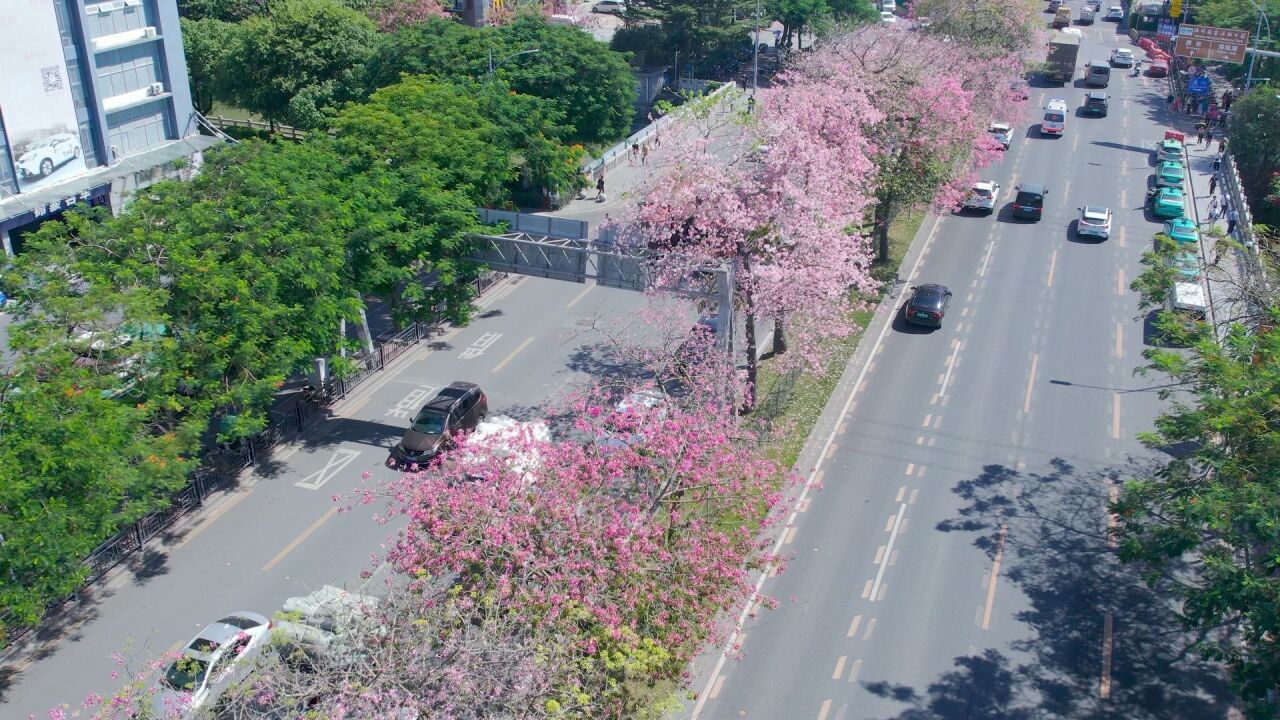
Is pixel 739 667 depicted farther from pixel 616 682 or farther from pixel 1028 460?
pixel 1028 460

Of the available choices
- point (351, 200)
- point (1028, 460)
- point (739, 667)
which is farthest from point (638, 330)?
point (739, 667)

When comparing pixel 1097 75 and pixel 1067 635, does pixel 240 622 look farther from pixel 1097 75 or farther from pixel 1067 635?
pixel 1097 75

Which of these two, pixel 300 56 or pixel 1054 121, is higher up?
pixel 300 56

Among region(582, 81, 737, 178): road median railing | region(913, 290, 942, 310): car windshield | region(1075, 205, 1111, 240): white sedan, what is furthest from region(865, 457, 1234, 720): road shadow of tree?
region(582, 81, 737, 178): road median railing

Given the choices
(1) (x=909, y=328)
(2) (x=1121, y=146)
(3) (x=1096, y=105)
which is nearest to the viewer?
(1) (x=909, y=328)

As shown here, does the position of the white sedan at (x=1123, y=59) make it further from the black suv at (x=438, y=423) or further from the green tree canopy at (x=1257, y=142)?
the black suv at (x=438, y=423)

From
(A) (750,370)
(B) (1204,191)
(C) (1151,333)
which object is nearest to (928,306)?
(C) (1151,333)

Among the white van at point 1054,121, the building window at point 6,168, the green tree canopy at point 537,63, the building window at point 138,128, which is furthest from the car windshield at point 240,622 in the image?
the white van at point 1054,121
